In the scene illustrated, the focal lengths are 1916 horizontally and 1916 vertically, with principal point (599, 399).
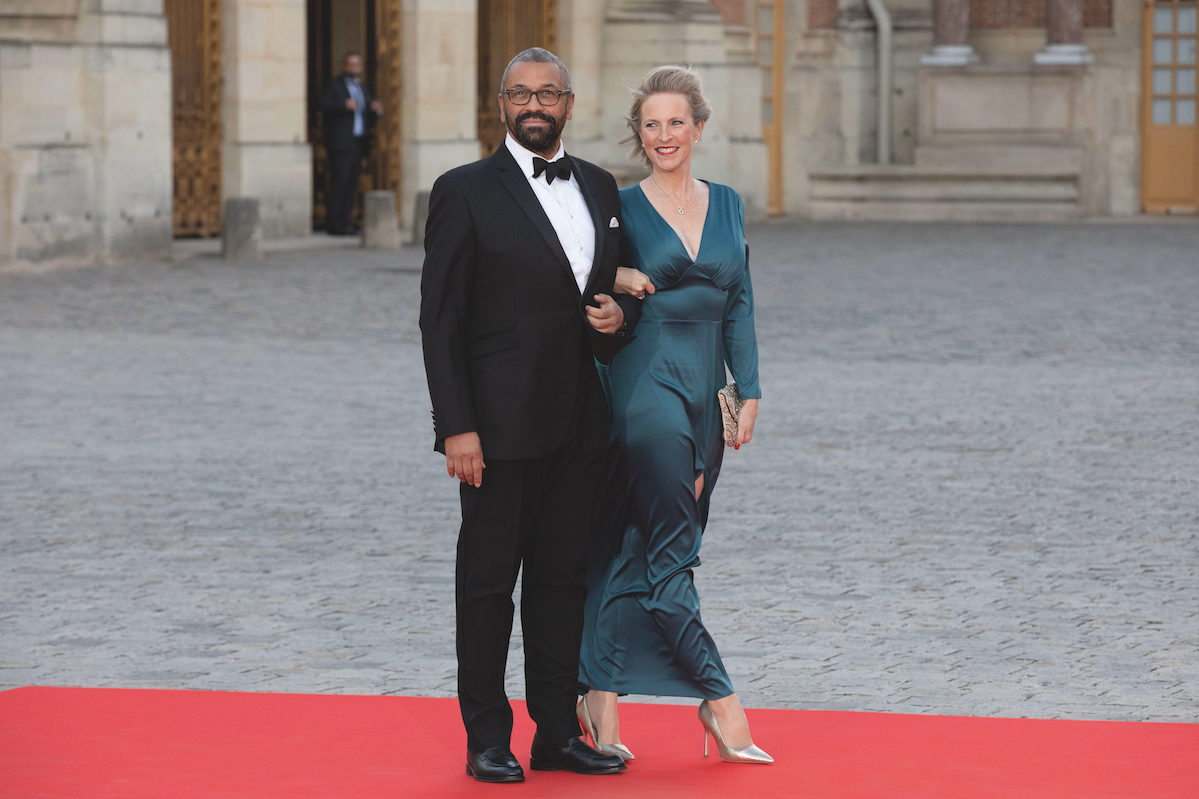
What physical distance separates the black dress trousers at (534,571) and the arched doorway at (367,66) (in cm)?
1697

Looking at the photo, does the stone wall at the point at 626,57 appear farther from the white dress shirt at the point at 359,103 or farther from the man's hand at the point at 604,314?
the man's hand at the point at 604,314

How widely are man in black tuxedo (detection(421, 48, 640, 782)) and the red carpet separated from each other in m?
0.21

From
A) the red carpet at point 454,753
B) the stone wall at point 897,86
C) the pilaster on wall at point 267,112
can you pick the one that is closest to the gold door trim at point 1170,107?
the stone wall at point 897,86

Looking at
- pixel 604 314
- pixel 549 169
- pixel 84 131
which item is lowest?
pixel 604 314

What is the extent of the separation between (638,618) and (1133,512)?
3449 mm

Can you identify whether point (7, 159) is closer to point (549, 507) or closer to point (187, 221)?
point (187, 221)

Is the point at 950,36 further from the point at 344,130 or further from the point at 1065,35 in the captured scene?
the point at 344,130

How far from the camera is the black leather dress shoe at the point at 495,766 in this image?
4.00 metres

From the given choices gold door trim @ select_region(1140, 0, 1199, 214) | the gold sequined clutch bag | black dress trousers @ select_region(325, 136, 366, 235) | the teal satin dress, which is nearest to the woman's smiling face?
the teal satin dress

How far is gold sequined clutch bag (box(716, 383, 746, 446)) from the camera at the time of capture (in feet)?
13.9

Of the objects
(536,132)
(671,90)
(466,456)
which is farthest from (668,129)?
(466,456)

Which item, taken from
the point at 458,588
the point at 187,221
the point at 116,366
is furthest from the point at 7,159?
the point at 458,588

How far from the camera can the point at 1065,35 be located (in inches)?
1011

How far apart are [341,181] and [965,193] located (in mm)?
9097
